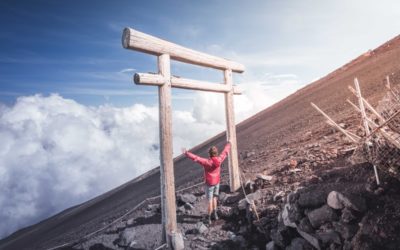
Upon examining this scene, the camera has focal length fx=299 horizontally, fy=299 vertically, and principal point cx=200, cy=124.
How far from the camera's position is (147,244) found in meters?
6.29

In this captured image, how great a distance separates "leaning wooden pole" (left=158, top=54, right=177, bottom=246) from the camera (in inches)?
227

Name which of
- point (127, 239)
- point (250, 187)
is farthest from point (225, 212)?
point (127, 239)

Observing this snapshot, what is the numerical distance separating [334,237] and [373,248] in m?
0.61

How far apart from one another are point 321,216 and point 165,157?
2.98m

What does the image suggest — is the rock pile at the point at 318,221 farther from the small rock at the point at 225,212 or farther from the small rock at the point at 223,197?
the small rock at the point at 223,197

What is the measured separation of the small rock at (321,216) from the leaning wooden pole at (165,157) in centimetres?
267

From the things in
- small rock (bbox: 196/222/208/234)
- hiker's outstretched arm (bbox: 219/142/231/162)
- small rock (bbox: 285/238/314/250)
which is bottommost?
small rock (bbox: 285/238/314/250)

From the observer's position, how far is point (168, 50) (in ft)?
19.4

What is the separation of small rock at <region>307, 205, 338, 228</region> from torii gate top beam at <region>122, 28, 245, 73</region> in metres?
3.88

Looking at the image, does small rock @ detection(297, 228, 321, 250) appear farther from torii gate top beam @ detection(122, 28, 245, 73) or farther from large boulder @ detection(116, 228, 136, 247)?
torii gate top beam @ detection(122, 28, 245, 73)

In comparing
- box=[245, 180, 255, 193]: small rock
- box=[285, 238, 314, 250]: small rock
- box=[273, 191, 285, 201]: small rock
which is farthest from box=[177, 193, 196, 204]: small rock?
box=[285, 238, 314, 250]: small rock

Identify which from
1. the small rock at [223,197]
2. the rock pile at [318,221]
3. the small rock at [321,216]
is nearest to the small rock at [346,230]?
the rock pile at [318,221]

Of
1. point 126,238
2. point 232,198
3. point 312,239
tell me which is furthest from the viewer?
point 232,198

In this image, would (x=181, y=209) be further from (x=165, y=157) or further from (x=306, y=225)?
(x=306, y=225)
